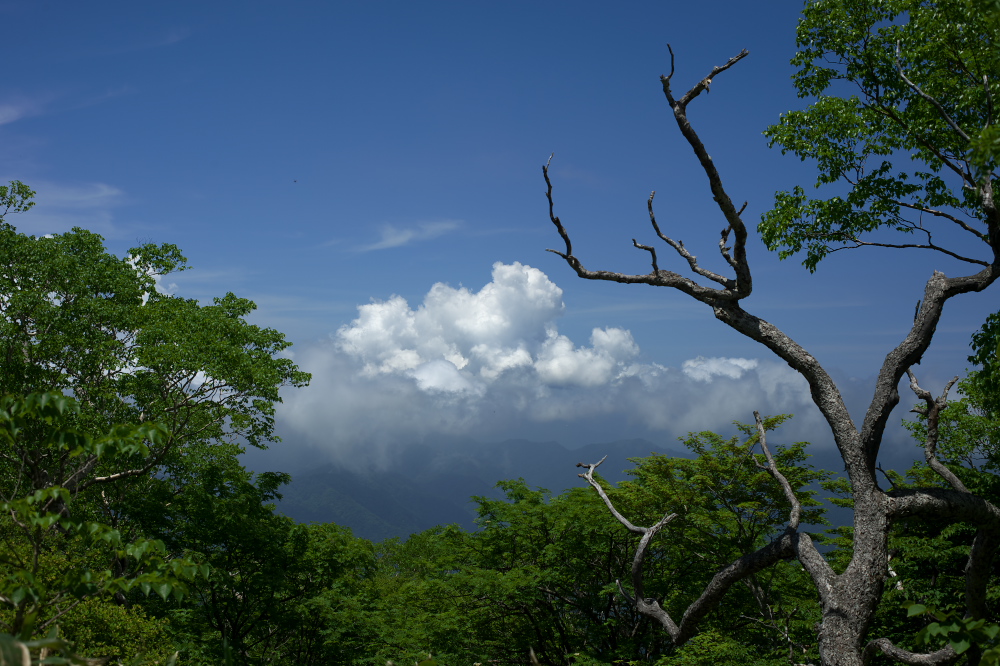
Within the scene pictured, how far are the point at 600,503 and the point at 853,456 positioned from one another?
8.69m

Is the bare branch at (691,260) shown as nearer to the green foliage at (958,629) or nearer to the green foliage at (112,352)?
the green foliage at (958,629)

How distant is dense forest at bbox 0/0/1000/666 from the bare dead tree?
0.03m

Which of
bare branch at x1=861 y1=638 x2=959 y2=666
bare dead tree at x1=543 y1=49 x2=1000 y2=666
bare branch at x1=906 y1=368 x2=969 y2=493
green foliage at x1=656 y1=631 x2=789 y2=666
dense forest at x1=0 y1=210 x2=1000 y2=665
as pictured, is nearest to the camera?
bare branch at x1=861 y1=638 x2=959 y2=666

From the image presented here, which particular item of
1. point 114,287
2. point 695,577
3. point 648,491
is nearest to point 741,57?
point 648,491

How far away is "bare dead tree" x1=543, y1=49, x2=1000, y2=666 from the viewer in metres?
6.36

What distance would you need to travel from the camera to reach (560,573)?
1414 centimetres

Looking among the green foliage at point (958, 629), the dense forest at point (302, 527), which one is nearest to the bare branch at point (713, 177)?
the green foliage at point (958, 629)

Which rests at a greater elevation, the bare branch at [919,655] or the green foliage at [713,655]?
the bare branch at [919,655]

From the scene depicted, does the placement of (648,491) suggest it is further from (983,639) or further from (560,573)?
(983,639)

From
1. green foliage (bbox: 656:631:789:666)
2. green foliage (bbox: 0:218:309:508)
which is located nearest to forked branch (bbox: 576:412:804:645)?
green foliage (bbox: 656:631:789:666)

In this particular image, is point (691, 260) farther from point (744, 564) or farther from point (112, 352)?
point (112, 352)

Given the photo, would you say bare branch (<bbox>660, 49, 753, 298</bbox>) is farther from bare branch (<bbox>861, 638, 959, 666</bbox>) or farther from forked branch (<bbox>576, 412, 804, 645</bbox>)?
bare branch (<bbox>861, 638, 959, 666</bbox>)

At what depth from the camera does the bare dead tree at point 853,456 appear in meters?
6.36

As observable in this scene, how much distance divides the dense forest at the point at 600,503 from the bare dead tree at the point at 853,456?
27 millimetres
